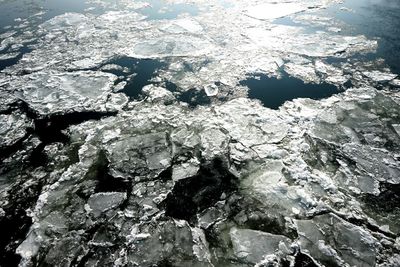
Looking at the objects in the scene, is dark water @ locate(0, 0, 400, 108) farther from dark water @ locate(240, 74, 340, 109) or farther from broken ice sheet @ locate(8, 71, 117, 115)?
broken ice sheet @ locate(8, 71, 117, 115)

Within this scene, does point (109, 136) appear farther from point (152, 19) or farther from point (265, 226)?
point (152, 19)

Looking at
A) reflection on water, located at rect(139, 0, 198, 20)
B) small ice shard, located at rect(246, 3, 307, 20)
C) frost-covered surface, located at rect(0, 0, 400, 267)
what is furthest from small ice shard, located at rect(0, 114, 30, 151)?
small ice shard, located at rect(246, 3, 307, 20)

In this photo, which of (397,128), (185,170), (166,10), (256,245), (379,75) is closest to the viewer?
(256,245)

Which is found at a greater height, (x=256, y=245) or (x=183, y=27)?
(x=183, y=27)

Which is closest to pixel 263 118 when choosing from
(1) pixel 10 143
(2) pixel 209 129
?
(2) pixel 209 129

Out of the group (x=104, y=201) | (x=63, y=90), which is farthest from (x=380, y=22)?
(x=104, y=201)

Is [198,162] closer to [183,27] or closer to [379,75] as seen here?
[379,75]

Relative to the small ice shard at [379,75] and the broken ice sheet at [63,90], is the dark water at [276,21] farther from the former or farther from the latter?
the broken ice sheet at [63,90]

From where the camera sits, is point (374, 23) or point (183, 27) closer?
point (374, 23)
